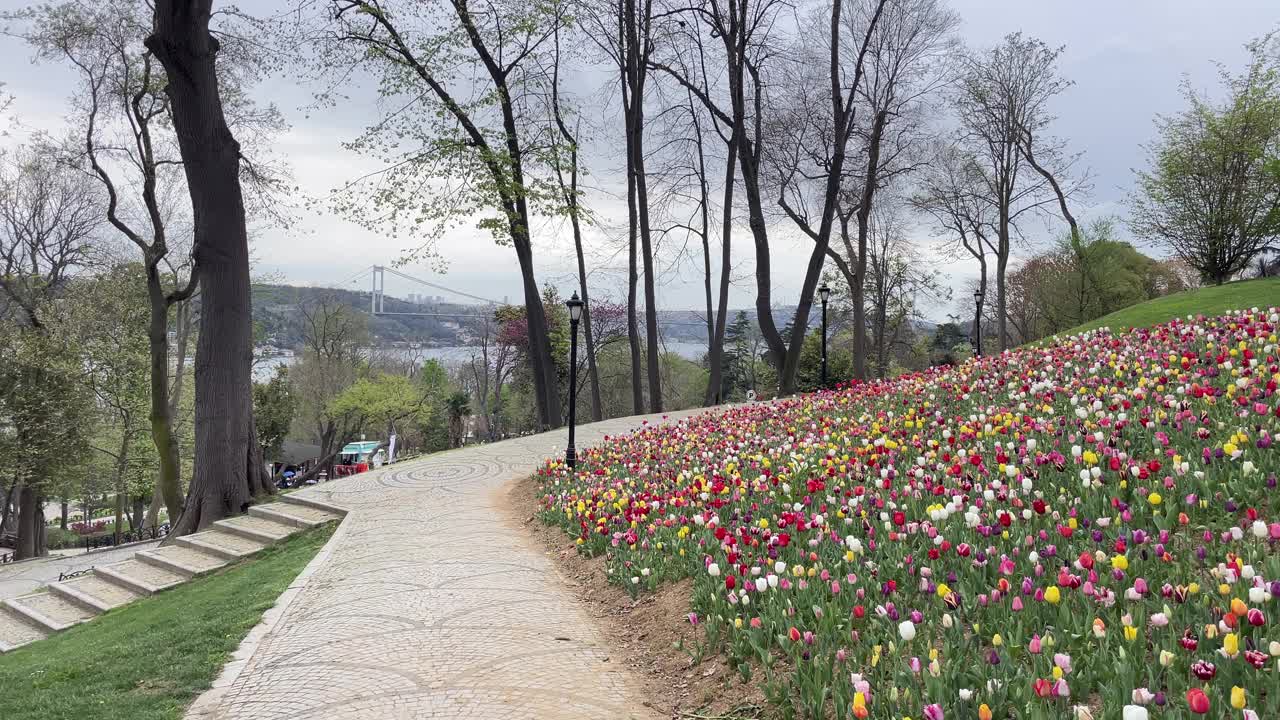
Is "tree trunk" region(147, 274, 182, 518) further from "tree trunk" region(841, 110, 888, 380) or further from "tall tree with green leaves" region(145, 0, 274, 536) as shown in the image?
"tree trunk" region(841, 110, 888, 380)

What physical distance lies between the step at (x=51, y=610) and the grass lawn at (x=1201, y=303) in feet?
57.8

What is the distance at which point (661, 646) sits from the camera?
4859 millimetres

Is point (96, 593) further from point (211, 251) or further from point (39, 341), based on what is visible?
point (39, 341)

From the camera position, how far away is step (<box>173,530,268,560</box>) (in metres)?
9.96

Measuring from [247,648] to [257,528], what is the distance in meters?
6.24

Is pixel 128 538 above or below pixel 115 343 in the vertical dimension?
below

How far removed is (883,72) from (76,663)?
75.5 feet

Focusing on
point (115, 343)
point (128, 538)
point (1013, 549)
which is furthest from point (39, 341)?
point (1013, 549)

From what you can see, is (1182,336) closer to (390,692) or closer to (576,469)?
(576,469)

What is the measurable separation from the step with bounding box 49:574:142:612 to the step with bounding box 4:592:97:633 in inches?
3.3

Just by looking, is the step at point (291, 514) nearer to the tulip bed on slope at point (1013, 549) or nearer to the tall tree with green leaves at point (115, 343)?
the tulip bed on slope at point (1013, 549)

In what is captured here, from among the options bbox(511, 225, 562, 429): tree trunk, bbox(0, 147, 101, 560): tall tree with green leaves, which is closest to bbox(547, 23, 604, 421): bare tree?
bbox(511, 225, 562, 429): tree trunk

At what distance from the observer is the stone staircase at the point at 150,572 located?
30.6 ft

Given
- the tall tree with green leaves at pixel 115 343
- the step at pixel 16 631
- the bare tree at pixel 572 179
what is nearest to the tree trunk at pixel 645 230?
the bare tree at pixel 572 179
